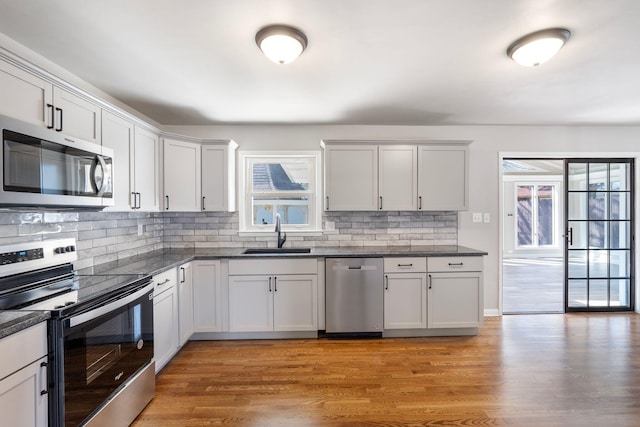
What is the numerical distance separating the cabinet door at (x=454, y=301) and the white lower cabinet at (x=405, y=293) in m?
0.09

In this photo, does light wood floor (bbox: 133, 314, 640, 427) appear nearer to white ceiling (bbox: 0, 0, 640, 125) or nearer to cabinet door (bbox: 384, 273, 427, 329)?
cabinet door (bbox: 384, 273, 427, 329)

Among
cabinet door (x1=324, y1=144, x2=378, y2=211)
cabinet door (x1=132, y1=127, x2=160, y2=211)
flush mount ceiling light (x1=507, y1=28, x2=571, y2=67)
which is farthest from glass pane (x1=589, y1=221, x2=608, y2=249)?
cabinet door (x1=132, y1=127, x2=160, y2=211)

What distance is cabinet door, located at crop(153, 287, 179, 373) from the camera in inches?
88.8

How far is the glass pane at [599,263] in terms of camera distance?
149 inches

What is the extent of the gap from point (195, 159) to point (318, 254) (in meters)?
1.62

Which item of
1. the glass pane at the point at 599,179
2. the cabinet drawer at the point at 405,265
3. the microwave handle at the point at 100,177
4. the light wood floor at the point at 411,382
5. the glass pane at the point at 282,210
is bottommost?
the light wood floor at the point at 411,382

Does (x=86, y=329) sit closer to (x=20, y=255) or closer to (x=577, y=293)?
(x=20, y=255)

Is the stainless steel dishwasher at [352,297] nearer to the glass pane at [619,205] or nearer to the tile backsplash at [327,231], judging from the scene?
the tile backsplash at [327,231]

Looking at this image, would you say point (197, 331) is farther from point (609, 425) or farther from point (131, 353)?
point (609, 425)

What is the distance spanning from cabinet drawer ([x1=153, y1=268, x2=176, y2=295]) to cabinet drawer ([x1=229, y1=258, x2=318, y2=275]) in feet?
1.82

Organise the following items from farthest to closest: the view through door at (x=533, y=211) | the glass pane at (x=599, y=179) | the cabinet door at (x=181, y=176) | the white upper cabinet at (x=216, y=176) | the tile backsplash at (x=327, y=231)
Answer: the view through door at (x=533, y=211), the glass pane at (x=599, y=179), the tile backsplash at (x=327, y=231), the white upper cabinet at (x=216, y=176), the cabinet door at (x=181, y=176)

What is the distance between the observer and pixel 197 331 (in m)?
2.94

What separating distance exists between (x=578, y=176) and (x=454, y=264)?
86.1 inches

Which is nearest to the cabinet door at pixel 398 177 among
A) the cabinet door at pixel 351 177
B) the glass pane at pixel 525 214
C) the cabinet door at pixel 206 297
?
the cabinet door at pixel 351 177
